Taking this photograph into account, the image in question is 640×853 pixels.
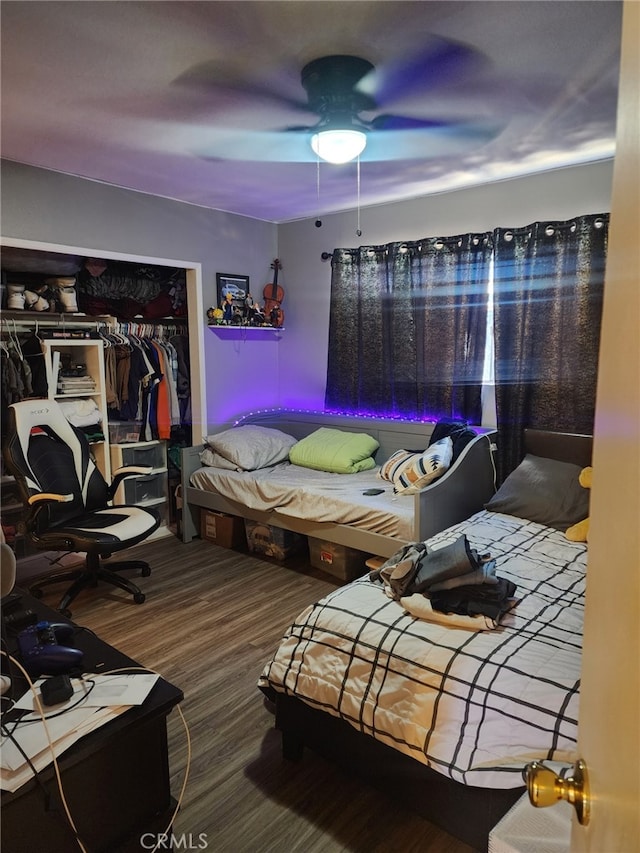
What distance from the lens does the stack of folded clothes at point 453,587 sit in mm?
1872

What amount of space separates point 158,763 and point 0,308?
295cm

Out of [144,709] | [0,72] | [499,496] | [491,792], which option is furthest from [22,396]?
[491,792]

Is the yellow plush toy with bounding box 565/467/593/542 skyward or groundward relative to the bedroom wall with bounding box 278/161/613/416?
groundward

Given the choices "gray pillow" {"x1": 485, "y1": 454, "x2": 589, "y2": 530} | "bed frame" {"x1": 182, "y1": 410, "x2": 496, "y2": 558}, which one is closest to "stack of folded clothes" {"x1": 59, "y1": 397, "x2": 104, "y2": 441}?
"bed frame" {"x1": 182, "y1": 410, "x2": 496, "y2": 558}

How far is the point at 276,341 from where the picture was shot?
491 centimetres

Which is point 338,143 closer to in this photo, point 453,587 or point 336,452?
point 453,587

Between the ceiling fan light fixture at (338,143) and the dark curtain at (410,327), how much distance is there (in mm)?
1436

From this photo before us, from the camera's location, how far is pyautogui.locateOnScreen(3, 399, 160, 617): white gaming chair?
297 centimetres

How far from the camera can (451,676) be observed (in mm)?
1638

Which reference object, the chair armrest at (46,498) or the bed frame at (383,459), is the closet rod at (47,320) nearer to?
the bed frame at (383,459)

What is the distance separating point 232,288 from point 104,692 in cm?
349

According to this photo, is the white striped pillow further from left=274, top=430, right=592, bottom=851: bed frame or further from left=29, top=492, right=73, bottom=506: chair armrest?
left=29, top=492, right=73, bottom=506: chair armrest

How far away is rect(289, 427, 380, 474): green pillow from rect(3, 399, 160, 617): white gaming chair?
1.17m

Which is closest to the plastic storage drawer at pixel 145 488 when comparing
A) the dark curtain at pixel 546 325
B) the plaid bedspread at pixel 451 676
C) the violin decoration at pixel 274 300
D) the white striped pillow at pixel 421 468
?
the violin decoration at pixel 274 300
